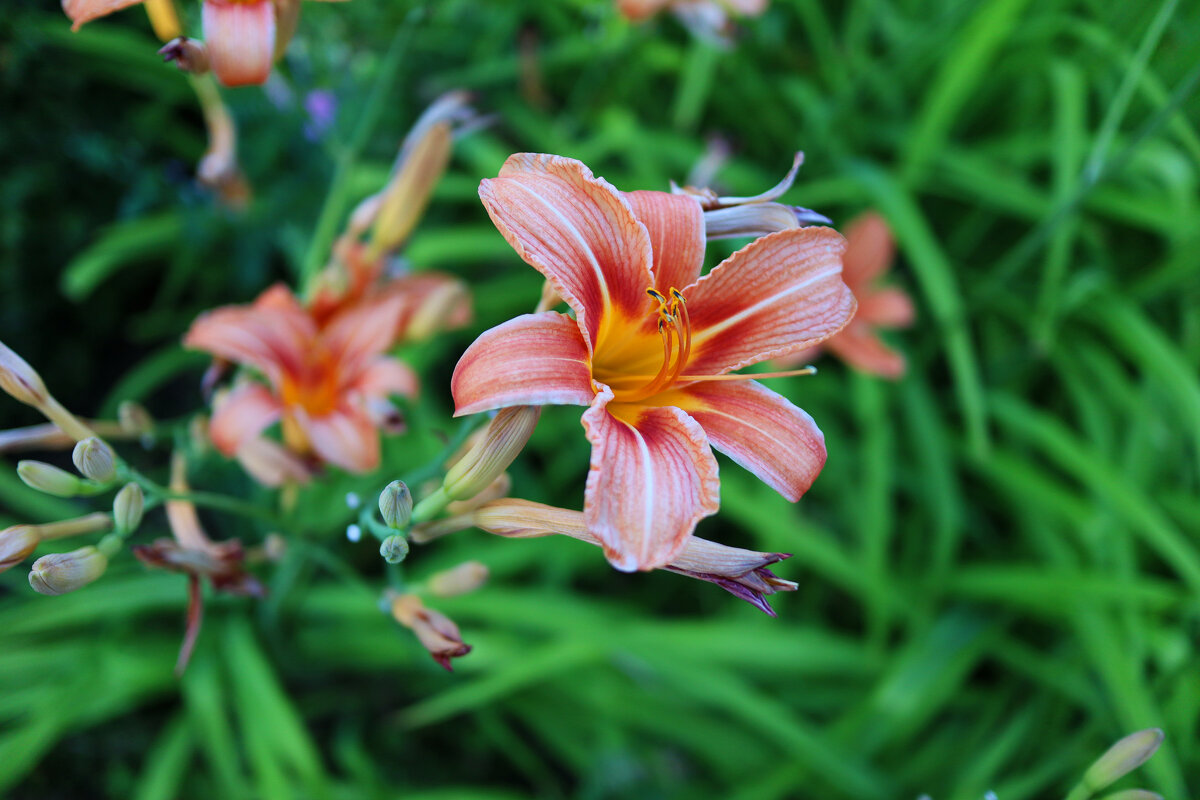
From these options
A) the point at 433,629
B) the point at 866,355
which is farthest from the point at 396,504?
the point at 866,355

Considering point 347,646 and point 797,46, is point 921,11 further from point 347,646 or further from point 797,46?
point 347,646

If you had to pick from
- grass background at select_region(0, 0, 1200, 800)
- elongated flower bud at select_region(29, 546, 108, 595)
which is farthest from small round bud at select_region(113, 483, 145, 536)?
grass background at select_region(0, 0, 1200, 800)

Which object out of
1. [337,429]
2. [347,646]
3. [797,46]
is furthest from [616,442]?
[797,46]

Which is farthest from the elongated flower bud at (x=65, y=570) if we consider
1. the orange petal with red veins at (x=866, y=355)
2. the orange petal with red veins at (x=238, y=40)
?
the orange petal with red veins at (x=866, y=355)

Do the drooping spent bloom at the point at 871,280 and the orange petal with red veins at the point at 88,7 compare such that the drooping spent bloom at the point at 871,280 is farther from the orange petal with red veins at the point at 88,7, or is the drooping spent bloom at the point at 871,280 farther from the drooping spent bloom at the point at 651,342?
the orange petal with red veins at the point at 88,7

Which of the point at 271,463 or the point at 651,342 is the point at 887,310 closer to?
the point at 651,342

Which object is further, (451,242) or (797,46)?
(797,46)

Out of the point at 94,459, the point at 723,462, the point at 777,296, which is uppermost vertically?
the point at 777,296
